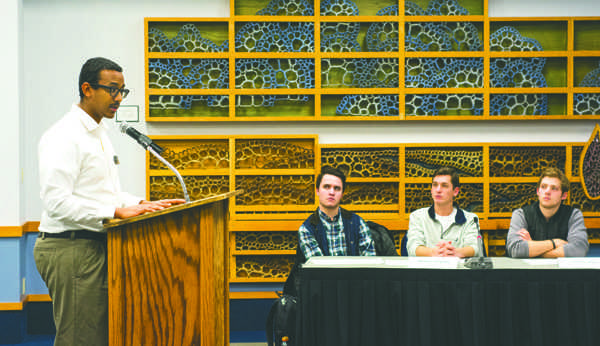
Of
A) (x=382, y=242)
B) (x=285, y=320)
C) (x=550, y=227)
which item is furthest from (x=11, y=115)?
(x=550, y=227)

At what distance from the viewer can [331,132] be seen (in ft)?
11.4

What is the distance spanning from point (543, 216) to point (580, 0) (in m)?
1.87

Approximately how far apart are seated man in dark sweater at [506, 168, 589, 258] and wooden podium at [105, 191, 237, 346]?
1892mm

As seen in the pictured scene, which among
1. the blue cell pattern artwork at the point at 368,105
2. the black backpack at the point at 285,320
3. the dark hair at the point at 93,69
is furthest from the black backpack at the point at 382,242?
the dark hair at the point at 93,69

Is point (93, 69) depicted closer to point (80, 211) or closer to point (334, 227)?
point (80, 211)

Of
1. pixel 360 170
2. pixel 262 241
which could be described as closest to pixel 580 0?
pixel 360 170

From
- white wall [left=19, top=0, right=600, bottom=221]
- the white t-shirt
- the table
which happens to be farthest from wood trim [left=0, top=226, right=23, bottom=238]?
the white t-shirt

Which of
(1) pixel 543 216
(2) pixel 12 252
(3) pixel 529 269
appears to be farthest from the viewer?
(2) pixel 12 252

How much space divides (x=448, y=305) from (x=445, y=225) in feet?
3.01

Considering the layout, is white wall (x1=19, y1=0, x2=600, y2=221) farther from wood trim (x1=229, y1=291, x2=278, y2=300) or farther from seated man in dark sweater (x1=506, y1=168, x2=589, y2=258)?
wood trim (x1=229, y1=291, x2=278, y2=300)

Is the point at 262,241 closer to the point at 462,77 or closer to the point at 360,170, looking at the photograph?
the point at 360,170

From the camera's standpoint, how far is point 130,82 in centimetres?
342

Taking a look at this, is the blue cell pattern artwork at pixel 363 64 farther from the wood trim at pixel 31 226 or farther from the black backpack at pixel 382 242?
the wood trim at pixel 31 226

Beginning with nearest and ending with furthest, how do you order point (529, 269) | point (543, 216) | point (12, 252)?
1. point (529, 269)
2. point (543, 216)
3. point (12, 252)
